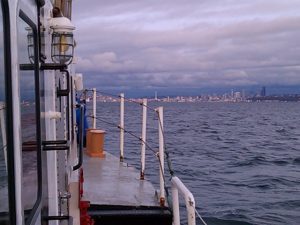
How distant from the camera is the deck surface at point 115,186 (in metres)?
6.22

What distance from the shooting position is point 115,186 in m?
7.04

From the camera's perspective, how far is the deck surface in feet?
20.4

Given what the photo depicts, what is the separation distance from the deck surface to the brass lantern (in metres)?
3.08

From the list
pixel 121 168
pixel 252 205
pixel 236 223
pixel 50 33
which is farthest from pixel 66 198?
pixel 252 205

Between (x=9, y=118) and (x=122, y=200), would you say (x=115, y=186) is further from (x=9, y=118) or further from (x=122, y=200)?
(x=9, y=118)

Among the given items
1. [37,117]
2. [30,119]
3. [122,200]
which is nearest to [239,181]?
[122,200]

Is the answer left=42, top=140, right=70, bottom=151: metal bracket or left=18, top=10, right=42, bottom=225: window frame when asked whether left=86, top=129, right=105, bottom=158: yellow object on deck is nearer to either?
left=42, top=140, right=70, bottom=151: metal bracket

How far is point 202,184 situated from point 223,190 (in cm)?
116

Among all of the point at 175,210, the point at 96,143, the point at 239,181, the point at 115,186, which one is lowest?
the point at 239,181

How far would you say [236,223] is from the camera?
9.52 meters

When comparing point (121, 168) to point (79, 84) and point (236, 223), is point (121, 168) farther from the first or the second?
point (236, 223)

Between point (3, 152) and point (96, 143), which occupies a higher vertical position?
point (3, 152)

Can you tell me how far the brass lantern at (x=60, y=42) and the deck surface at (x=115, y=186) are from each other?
308 centimetres

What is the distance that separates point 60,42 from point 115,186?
4.01 m
